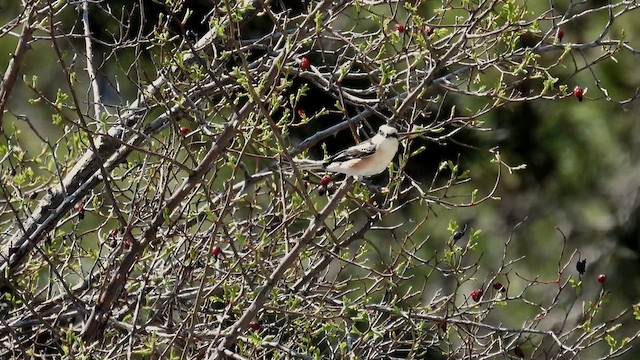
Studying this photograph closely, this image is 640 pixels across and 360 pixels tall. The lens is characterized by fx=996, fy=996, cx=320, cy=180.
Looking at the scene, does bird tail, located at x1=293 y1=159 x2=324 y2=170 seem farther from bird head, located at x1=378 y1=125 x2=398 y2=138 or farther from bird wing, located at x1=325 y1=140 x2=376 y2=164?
bird head, located at x1=378 y1=125 x2=398 y2=138

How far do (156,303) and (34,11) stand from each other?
3.25 ft

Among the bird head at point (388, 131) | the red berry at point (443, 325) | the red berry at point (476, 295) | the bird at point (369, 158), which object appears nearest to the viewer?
the bird head at point (388, 131)

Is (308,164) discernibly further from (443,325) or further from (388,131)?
(443,325)

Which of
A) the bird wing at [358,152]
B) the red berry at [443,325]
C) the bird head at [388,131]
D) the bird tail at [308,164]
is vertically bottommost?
the red berry at [443,325]

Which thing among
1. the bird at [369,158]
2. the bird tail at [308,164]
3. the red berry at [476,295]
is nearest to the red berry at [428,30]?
the bird at [369,158]

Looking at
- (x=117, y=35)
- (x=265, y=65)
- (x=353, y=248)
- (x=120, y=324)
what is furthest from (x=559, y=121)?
(x=120, y=324)

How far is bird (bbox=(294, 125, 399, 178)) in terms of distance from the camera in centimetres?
300

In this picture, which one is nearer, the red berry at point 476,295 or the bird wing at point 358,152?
the bird wing at point 358,152

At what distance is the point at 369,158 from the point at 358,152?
0.06m

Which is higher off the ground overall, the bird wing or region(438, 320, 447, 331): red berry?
the bird wing

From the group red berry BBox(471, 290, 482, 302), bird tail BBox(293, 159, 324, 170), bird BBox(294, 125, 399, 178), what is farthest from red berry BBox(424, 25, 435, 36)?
red berry BBox(471, 290, 482, 302)

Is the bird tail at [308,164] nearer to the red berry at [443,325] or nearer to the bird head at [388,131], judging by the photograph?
the bird head at [388,131]

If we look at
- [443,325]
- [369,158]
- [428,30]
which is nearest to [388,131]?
[369,158]

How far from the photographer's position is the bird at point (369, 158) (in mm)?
3000
